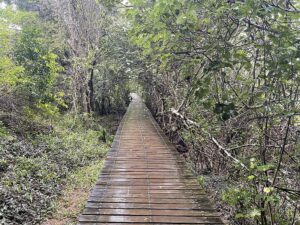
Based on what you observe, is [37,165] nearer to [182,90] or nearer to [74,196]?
[74,196]

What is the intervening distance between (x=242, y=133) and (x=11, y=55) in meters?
7.51

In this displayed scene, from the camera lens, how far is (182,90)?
8.23 meters

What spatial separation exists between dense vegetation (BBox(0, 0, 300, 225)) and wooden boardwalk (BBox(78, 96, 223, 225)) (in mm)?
512

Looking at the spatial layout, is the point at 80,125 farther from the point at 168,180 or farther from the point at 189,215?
the point at 189,215

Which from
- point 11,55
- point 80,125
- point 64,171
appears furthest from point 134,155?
point 80,125

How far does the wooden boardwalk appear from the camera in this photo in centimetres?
350

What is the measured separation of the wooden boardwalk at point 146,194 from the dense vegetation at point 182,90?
512mm

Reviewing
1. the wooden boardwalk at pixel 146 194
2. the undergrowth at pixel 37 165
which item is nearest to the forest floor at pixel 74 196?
the undergrowth at pixel 37 165

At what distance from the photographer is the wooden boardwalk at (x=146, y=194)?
3.50 metres

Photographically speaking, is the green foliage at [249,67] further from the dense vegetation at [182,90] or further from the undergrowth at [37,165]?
the undergrowth at [37,165]

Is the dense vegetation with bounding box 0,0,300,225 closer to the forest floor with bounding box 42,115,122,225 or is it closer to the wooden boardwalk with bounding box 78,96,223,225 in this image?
the forest floor with bounding box 42,115,122,225

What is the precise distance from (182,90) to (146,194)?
178 inches

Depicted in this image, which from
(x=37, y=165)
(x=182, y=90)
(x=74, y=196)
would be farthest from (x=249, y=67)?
(x=182, y=90)

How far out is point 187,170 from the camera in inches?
216
